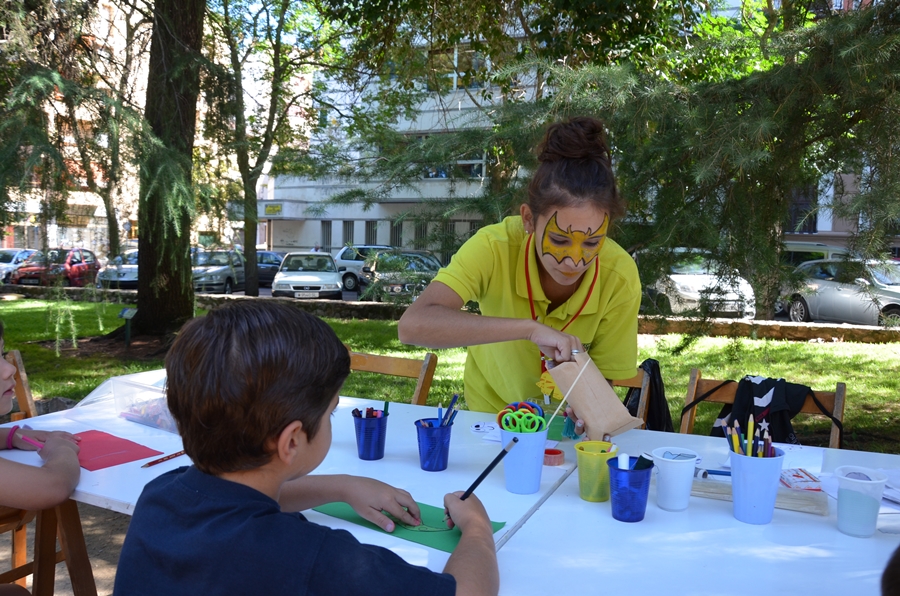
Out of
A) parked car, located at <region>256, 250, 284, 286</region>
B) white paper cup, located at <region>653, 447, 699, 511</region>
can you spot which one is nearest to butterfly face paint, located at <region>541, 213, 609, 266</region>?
white paper cup, located at <region>653, 447, 699, 511</region>

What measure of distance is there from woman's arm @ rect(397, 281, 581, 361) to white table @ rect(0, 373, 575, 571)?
32 centimetres

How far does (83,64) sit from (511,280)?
4290mm

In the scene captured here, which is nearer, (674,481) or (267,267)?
(674,481)

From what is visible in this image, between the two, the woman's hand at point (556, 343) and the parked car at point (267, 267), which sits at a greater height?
the woman's hand at point (556, 343)

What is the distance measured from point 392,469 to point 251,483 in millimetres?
829

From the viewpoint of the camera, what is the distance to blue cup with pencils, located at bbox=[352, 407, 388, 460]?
196 cm

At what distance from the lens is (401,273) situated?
165 inches

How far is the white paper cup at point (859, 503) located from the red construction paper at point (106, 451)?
1.75 metres

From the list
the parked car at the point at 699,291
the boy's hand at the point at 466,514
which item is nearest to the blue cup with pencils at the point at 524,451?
the boy's hand at the point at 466,514

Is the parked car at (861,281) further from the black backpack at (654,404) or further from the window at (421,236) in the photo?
the window at (421,236)

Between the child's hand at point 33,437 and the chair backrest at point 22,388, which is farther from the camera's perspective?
the chair backrest at point 22,388

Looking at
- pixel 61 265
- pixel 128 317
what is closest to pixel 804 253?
pixel 61 265

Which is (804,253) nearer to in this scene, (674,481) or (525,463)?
(674,481)

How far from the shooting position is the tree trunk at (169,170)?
441 cm
